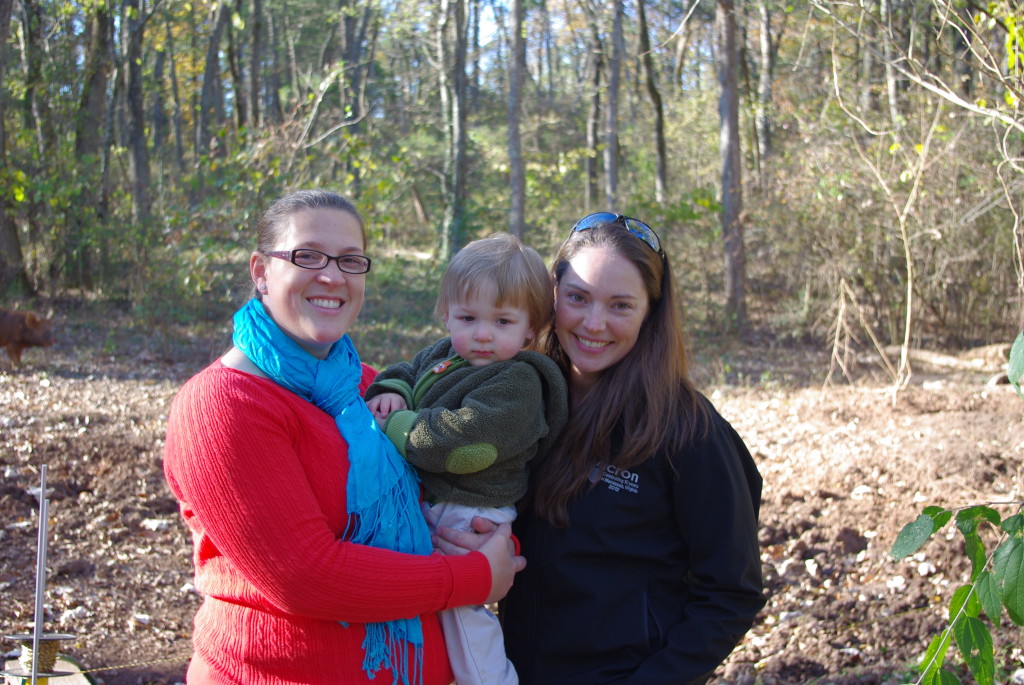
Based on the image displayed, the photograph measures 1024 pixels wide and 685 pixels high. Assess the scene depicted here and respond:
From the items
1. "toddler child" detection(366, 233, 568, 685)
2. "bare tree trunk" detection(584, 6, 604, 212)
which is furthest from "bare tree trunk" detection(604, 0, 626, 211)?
"toddler child" detection(366, 233, 568, 685)

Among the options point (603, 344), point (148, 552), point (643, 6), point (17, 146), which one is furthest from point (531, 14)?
point (603, 344)

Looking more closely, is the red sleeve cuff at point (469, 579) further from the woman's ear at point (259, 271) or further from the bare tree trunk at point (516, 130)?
the bare tree trunk at point (516, 130)

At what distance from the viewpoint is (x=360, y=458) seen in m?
1.92

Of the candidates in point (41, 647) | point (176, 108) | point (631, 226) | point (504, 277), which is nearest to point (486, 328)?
point (504, 277)

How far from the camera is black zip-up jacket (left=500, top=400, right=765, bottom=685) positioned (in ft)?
6.98

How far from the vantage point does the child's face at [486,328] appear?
91.4 inches

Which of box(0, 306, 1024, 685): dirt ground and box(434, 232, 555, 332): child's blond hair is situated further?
box(0, 306, 1024, 685): dirt ground

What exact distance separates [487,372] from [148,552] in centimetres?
383

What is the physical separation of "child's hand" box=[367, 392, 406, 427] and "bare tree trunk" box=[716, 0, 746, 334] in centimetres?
1181

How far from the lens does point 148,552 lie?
5.25m

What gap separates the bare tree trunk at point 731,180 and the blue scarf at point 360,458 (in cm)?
1215

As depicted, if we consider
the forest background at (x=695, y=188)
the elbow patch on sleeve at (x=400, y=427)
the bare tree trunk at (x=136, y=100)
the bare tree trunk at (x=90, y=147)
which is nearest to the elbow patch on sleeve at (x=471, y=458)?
the elbow patch on sleeve at (x=400, y=427)

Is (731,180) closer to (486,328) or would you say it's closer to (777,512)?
(777,512)

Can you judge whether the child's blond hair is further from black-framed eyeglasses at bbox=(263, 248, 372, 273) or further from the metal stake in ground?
the metal stake in ground
